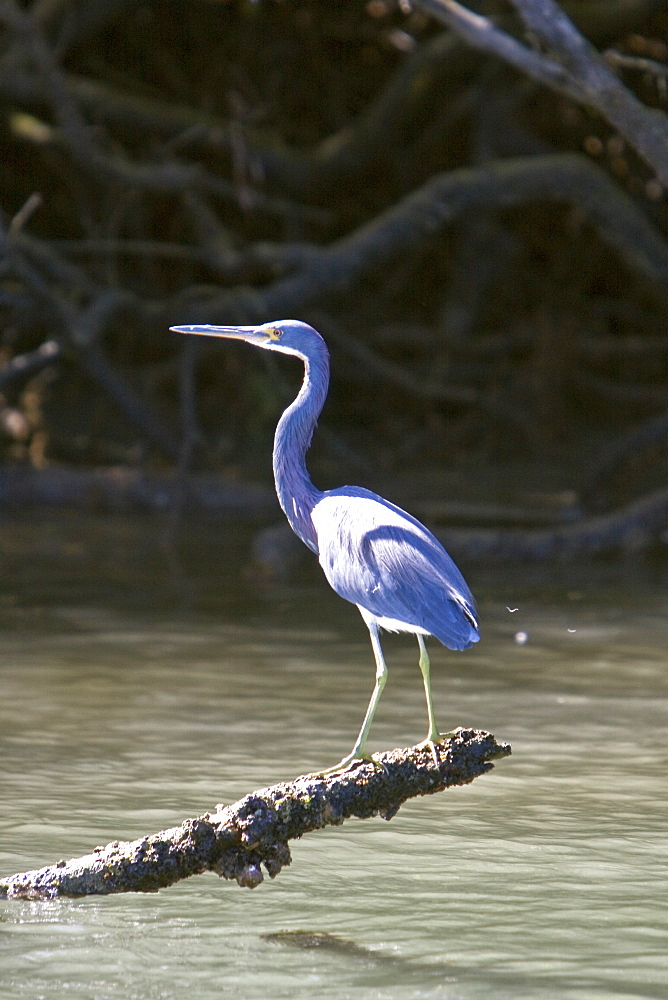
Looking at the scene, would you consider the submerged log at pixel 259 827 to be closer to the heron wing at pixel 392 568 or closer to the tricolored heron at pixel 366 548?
the tricolored heron at pixel 366 548

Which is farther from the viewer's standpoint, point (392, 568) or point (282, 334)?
point (282, 334)

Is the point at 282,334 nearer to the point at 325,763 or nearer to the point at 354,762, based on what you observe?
the point at 354,762

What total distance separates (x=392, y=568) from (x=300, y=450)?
567 mm

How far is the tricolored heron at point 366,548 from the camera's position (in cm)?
383

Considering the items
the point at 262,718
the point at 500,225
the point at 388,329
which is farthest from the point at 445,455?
the point at 262,718

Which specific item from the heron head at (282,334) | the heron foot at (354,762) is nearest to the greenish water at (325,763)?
the heron foot at (354,762)

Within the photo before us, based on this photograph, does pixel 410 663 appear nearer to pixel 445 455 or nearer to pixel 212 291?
pixel 212 291

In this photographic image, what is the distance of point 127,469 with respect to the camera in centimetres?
1081

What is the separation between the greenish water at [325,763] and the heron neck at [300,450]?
878 millimetres

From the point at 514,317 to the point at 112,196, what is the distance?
14.5 ft

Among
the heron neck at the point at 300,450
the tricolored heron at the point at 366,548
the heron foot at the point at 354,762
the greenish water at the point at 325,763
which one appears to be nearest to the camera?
the greenish water at the point at 325,763

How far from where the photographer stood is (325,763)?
16.6ft

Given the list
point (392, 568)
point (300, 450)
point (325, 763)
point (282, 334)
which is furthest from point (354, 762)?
point (325, 763)

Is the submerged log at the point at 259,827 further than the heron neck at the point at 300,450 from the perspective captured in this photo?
No
